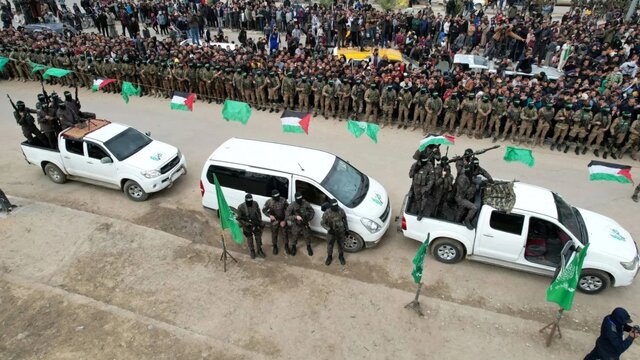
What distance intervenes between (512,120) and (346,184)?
7.22 meters

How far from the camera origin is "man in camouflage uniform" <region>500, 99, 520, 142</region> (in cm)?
1339

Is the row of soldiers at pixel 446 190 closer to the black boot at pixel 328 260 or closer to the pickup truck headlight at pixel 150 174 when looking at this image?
the black boot at pixel 328 260

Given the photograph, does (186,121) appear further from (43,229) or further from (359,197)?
(359,197)

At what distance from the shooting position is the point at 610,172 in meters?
9.18

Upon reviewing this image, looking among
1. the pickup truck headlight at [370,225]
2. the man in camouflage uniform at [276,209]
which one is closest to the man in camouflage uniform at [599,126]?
the pickup truck headlight at [370,225]

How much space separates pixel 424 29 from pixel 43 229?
19614 millimetres

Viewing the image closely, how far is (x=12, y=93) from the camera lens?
63.1 feet

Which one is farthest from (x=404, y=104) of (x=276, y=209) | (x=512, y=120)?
(x=276, y=209)

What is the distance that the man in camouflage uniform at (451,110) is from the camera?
1383cm

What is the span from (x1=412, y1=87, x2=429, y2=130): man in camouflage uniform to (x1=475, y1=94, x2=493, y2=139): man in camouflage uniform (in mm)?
1705

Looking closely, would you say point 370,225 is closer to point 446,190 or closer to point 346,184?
point 346,184

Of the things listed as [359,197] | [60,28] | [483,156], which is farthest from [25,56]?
[483,156]

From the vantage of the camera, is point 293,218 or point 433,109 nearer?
point 293,218

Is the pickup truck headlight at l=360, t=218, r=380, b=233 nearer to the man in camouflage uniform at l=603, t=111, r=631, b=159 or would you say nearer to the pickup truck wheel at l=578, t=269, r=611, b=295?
the pickup truck wheel at l=578, t=269, r=611, b=295
